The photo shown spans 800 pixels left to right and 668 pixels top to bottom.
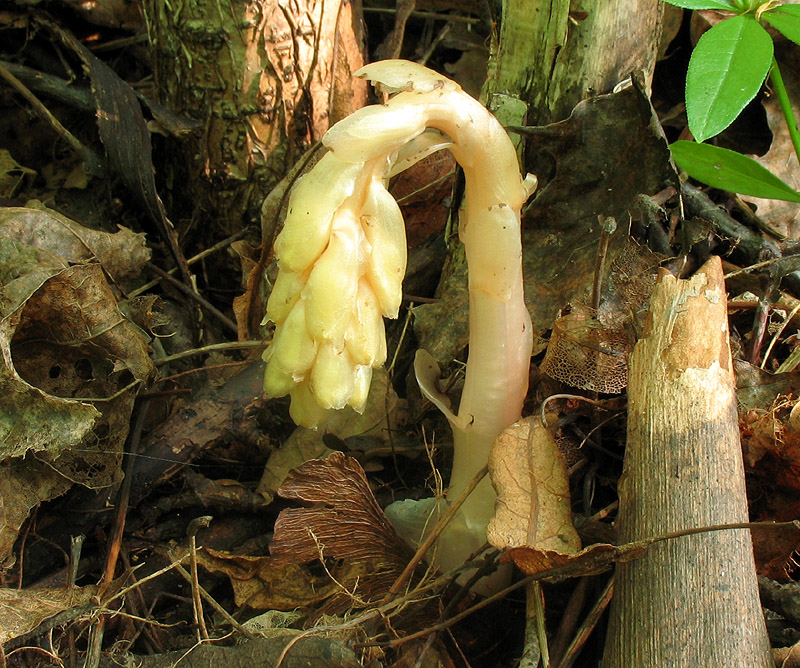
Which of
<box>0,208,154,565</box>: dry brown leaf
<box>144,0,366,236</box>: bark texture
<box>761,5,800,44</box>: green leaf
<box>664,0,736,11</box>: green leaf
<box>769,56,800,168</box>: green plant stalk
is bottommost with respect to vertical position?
<box>0,208,154,565</box>: dry brown leaf

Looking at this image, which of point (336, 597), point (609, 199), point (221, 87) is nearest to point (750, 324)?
point (609, 199)

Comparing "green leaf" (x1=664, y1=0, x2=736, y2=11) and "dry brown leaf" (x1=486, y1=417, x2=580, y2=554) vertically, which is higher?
"green leaf" (x1=664, y1=0, x2=736, y2=11)

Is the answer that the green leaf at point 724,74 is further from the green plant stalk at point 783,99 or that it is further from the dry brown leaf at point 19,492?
the dry brown leaf at point 19,492

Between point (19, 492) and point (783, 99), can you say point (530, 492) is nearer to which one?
point (783, 99)

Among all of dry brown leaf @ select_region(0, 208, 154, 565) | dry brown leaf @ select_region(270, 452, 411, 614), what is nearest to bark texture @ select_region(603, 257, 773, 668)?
dry brown leaf @ select_region(270, 452, 411, 614)

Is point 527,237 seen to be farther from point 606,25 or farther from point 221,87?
point 221,87

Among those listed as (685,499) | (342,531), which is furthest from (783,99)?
(342,531)

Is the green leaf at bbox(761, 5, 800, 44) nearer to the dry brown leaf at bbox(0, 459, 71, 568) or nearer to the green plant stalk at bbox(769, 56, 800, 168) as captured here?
the green plant stalk at bbox(769, 56, 800, 168)
